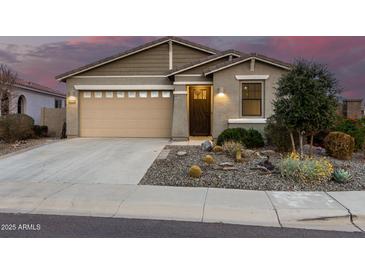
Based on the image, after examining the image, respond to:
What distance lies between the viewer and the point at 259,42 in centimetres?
1930

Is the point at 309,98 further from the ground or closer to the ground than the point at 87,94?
closer to the ground

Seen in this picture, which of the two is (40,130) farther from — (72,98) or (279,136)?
(279,136)

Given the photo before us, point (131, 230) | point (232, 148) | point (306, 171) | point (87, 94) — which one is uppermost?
point (87, 94)

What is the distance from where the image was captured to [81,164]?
10273 millimetres

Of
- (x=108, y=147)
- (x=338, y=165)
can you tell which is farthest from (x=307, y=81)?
(x=108, y=147)

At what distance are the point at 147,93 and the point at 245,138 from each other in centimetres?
664

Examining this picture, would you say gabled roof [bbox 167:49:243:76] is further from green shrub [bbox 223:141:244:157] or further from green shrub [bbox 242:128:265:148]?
green shrub [bbox 223:141:244:157]

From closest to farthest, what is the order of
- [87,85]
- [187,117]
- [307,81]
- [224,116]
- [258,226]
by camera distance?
[258,226], [307,81], [224,116], [187,117], [87,85]

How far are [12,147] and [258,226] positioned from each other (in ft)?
38.7

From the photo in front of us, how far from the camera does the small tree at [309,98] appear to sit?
9.27m

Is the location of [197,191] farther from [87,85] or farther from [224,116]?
[87,85]

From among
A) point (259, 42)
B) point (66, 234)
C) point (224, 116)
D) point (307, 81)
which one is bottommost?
point (66, 234)

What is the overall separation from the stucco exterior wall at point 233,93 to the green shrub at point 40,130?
32.2 ft

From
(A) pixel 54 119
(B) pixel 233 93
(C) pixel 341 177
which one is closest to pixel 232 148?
(C) pixel 341 177
